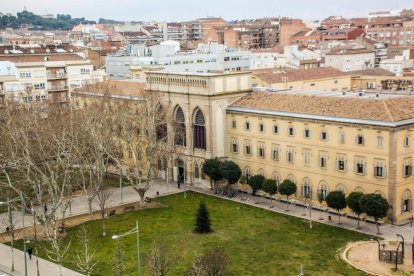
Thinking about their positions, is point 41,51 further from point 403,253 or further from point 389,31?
point 389,31

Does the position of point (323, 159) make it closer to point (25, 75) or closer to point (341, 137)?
point (341, 137)

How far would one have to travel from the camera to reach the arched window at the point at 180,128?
8219cm

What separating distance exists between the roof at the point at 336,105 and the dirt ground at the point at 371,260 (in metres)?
13.3

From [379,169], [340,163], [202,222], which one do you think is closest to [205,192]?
[202,222]

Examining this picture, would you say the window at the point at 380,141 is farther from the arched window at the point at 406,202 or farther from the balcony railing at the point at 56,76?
the balcony railing at the point at 56,76

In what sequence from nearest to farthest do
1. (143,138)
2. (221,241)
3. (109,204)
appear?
1. (221,241)
2. (109,204)
3. (143,138)

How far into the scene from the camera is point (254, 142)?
75812 millimetres

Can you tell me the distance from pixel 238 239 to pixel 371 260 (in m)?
12.8

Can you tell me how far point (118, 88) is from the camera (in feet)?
316

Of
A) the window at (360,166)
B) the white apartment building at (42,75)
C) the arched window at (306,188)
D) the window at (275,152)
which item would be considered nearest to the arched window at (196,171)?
the window at (275,152)

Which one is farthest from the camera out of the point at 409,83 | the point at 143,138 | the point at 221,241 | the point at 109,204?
the point at 409,83

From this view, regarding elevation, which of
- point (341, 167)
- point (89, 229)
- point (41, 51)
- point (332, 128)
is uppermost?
point (41, 51)

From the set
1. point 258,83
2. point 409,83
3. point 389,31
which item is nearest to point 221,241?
point 258,83

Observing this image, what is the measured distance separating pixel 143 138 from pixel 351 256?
120 feet
